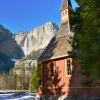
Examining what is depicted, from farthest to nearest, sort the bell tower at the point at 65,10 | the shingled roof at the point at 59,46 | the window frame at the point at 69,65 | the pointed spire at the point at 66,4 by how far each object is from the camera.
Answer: the pointed spire at the point at 66,4, the bell tower at the point at 65,10, the shingled roof at the point at 59,46, the window frame at the point at 69,65

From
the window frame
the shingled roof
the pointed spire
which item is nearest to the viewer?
the window frame

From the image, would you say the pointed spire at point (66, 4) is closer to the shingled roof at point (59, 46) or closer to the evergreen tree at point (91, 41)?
the shingled roof at point (59, 46)

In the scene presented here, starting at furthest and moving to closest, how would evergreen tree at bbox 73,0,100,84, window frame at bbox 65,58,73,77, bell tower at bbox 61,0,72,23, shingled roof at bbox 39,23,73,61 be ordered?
bell tower at bbox 61,0,72,23 → shingled roof at bbox 39,23,73,61 → window frame at bbox 65,58,73,77 → evergreen tree at bbox 73,0,100,84

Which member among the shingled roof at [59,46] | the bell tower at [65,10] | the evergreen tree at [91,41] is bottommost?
the evergreen tree at [91,41]

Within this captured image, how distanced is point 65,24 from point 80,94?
945 cm

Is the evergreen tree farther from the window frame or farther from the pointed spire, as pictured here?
the pointed spire

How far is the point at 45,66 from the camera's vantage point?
35.1 metres

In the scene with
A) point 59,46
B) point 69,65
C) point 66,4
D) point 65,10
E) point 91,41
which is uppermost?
point 66,4

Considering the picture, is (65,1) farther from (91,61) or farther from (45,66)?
(91,61)

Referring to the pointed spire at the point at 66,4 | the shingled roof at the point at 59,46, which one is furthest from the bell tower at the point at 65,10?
the shingled roof at the point at 59,46

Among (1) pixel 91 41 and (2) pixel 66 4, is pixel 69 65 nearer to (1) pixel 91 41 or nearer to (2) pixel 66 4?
(2) pixel 66 4

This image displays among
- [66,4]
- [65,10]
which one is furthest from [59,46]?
[66,4]

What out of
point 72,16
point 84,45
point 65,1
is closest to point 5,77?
point 65,1

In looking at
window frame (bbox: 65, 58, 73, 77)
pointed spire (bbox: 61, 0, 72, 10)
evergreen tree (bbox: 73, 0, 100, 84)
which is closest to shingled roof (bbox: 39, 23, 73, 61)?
window frame (bbox: 65, 58, 73, 77)
